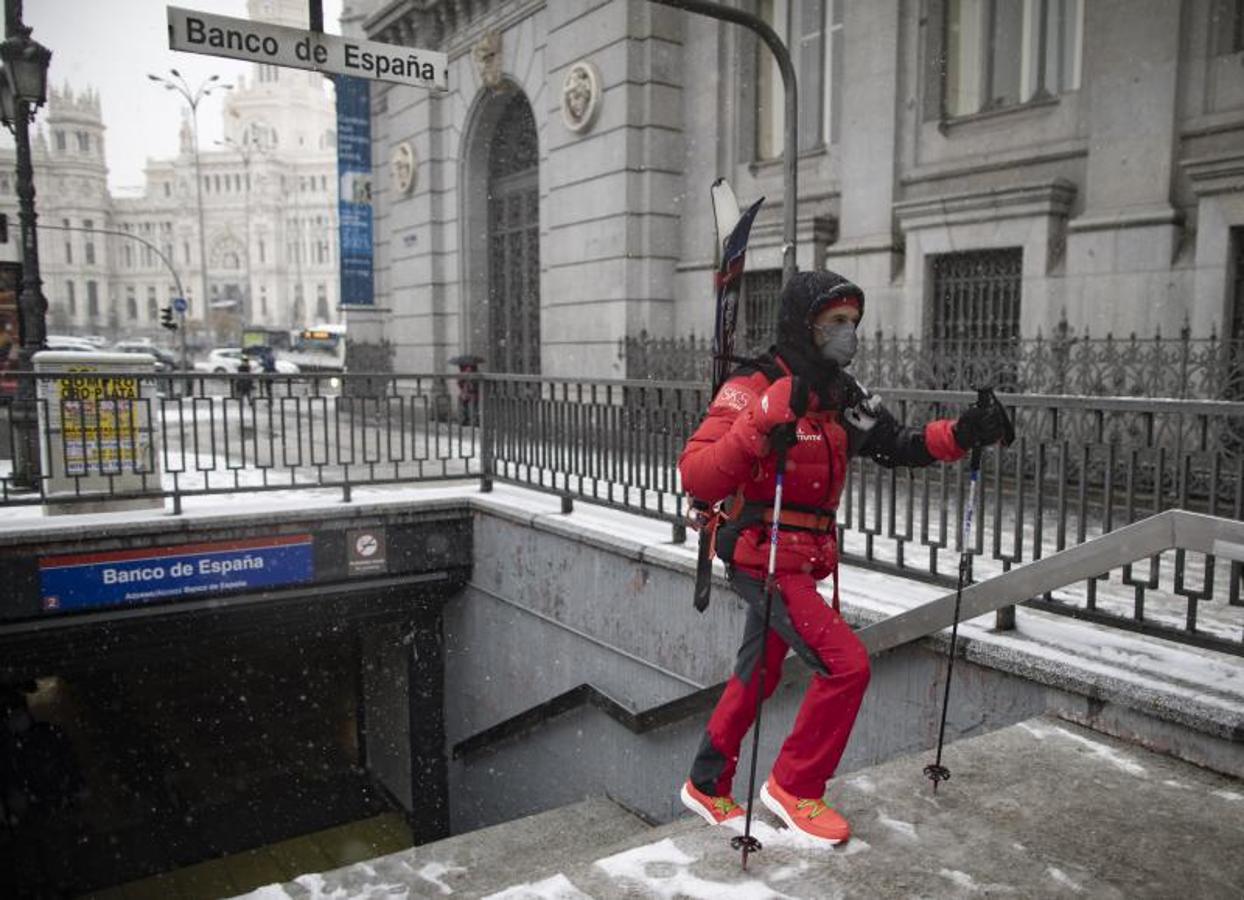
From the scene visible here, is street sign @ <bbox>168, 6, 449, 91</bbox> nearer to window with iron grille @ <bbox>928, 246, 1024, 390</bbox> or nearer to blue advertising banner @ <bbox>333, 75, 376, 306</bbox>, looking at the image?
window with iron grille @ <bbox>928, 246, 1024, 390</bbox>

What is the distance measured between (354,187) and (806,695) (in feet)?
70.6

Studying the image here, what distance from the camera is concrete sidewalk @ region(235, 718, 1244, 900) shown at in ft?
9.72

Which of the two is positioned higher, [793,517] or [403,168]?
[403,168]

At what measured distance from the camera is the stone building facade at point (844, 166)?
9.31 m

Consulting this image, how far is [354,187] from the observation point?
73.2 ft

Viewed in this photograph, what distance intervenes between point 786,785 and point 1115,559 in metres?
1.83

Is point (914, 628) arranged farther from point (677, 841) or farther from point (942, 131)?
point (942, 131)

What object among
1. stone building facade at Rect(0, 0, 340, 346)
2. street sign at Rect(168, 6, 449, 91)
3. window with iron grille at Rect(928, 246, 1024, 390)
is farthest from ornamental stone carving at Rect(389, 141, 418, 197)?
stone building facade at Rect(0, 0, 340, 346)

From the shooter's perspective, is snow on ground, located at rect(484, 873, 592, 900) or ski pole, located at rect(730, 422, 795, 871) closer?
snow on ground, located at rect(484, 873, 592, 900)

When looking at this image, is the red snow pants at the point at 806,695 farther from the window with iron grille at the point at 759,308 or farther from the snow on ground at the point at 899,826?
the window with iron grille at the point at 759,308

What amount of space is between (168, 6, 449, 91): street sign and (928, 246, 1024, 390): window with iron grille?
6.45 meters

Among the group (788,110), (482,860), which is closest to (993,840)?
(482,860)

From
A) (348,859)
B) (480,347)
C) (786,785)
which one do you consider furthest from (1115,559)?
(480,347)

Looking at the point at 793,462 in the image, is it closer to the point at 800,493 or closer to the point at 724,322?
the point at 800,493
